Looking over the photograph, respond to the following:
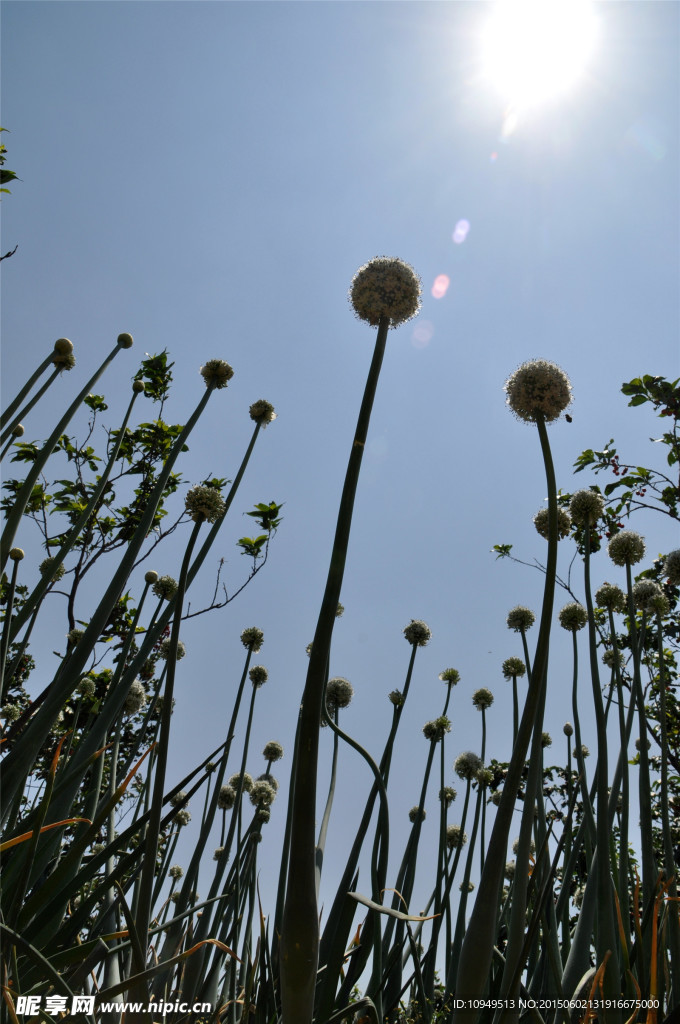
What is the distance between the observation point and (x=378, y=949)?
216 centimetres

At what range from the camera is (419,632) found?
5121 mm

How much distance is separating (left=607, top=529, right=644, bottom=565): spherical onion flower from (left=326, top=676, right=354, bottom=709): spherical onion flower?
2.18 m

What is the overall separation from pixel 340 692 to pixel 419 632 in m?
0.82

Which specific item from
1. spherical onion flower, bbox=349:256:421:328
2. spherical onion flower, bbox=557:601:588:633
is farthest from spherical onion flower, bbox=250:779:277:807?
spherical onion flower, bbox=349:256:421:328

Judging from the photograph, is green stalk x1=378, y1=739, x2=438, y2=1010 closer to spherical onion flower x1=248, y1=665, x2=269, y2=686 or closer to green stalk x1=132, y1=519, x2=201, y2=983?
green stalk x1=132, y1=519, x2=201, y2=983

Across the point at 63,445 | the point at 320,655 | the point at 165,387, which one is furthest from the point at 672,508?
the point at 63,445

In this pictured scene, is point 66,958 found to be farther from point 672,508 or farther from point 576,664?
point 672,508

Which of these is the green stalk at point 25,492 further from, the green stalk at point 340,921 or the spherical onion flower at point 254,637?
the spherical onion flower at point 254,637

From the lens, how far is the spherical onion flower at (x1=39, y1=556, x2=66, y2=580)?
2.29 m

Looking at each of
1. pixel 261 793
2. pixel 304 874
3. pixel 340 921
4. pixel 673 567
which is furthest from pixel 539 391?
pixel 261 793

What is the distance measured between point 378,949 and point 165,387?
5.85m

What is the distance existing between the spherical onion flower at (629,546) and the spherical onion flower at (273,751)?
414cm

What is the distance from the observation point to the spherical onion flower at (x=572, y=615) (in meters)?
3.84

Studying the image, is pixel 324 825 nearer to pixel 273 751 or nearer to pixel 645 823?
pixel 645 823
